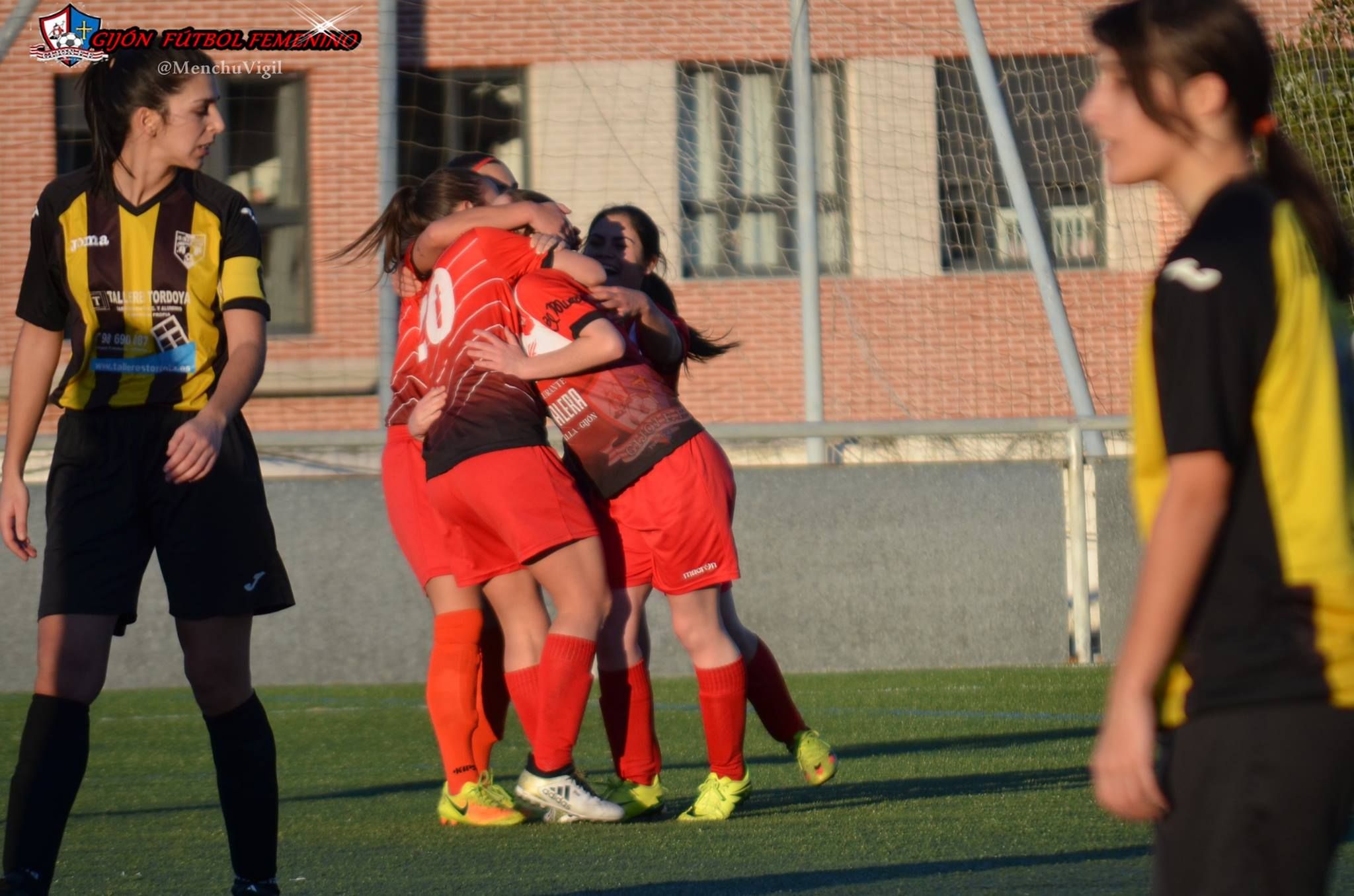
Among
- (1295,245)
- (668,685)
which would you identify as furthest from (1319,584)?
(668,685)

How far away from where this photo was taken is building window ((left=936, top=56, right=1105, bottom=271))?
1102 cm

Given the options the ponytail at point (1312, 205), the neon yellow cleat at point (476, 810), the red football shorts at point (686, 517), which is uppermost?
the ponytail at point (1312, 205)

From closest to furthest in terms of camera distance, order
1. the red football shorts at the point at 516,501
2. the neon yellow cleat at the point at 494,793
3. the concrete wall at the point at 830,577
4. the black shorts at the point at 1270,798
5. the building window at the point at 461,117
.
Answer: the black shorts at the point at 1270,798
the red football shorts at the point at 516,501
the neon yellow cleat at the point at 494,793
the concrete wall at the point at 830,577
the building window at the point at 461,117

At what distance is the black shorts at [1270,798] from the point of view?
5.87 ft

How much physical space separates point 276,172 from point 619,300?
27.6ft

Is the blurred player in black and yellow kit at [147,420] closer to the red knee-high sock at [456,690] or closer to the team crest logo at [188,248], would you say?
the team crest logo at [188,248]

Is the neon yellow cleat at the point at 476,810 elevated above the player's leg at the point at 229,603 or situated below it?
below

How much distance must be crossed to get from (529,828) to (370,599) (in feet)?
15.5

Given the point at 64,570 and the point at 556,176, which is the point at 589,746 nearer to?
the point at 64,570

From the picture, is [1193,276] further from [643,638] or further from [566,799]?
[643,638]

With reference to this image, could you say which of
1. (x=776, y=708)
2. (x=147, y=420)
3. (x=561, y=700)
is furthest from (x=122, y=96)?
(x=776, y=708)

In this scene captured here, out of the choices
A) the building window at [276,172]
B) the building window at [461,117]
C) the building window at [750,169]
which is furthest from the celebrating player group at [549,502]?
the building window at [276,172]

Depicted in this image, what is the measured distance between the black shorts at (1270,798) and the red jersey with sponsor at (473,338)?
3.16 meters

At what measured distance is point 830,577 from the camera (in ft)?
31.4
